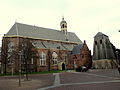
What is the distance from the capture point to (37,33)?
49219mm

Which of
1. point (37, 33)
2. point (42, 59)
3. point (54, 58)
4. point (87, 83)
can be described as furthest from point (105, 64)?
point (87, 83)

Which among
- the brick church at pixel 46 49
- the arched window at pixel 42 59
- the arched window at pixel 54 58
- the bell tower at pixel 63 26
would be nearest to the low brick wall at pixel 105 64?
the brick church at pixel 46 49

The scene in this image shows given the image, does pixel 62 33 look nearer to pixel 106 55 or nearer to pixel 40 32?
pixel 40 32

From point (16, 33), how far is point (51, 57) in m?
14.1

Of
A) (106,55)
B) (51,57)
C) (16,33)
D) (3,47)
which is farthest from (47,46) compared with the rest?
(106,55)

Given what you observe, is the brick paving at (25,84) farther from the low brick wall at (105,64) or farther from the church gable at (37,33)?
the low brick wall at (105,64)

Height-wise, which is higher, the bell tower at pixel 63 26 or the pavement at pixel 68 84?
the bell tower at pixel 63 26

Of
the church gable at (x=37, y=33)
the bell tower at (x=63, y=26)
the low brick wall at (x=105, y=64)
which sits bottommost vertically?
the low brick wall at (x=105, y=64)

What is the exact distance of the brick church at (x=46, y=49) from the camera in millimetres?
40375

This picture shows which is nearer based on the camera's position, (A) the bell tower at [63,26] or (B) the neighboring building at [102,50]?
(B) the neighboring building at [102,50]

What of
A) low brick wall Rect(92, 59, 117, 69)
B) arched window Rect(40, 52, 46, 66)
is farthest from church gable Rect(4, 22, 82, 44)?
low brick wall Rect(92, 59, 117, 69)

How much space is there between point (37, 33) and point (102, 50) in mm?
25995

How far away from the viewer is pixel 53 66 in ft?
152

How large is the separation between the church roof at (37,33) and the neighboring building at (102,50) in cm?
1000
